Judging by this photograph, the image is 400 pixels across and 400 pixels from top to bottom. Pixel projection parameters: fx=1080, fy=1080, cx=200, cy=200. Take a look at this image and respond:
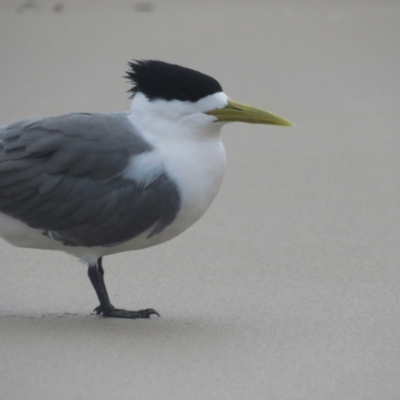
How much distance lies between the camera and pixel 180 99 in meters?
4.27

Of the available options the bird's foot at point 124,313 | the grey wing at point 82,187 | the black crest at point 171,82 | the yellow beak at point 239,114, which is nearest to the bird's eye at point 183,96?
the black crest at point 171,82

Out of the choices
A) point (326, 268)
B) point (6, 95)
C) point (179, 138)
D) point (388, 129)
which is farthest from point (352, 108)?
point (179, 138)

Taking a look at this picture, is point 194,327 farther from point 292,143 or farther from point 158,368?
point 292,143

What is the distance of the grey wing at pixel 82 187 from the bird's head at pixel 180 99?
0.14m

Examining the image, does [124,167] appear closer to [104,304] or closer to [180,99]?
[180,99]

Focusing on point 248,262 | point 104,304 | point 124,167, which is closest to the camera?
point 124,167

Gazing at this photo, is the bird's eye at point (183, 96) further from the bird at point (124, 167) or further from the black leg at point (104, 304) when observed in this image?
the black leg at point (104, 304)

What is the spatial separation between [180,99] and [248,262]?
1209 millimetres

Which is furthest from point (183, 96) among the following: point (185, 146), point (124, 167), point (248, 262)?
point (248, 262)

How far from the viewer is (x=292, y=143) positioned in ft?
24.7

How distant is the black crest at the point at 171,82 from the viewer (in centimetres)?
425

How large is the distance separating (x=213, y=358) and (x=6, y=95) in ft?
16.8

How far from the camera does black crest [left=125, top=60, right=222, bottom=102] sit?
4.25 meters

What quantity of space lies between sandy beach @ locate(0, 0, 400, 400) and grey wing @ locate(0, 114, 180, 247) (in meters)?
0.40
